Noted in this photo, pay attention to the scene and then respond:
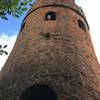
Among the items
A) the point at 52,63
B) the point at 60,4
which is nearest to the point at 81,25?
the point at 60,4

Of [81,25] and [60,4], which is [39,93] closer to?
[81,25]

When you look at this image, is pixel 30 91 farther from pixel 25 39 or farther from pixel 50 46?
pixel 25 39

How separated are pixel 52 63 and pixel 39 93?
4.06 ft

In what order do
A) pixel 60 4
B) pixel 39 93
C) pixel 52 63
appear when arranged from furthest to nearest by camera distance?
pixel 60 4 < pixel 39 93 < pixel 52 63

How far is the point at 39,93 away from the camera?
11.1m

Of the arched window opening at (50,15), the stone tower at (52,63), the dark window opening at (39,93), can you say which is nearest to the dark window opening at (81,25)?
the stone tower at (52,63)

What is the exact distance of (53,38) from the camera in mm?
12055

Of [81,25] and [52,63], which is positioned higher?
[81,25]

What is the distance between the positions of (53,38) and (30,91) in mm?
2554

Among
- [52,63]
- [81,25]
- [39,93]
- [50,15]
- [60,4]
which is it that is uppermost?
[60,4]

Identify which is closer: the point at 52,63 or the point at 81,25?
the point at 52,63

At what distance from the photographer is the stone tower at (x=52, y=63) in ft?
33.5

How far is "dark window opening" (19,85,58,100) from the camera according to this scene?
10.3m

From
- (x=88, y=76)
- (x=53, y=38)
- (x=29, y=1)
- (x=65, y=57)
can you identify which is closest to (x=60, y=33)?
(x=53, y=38)
